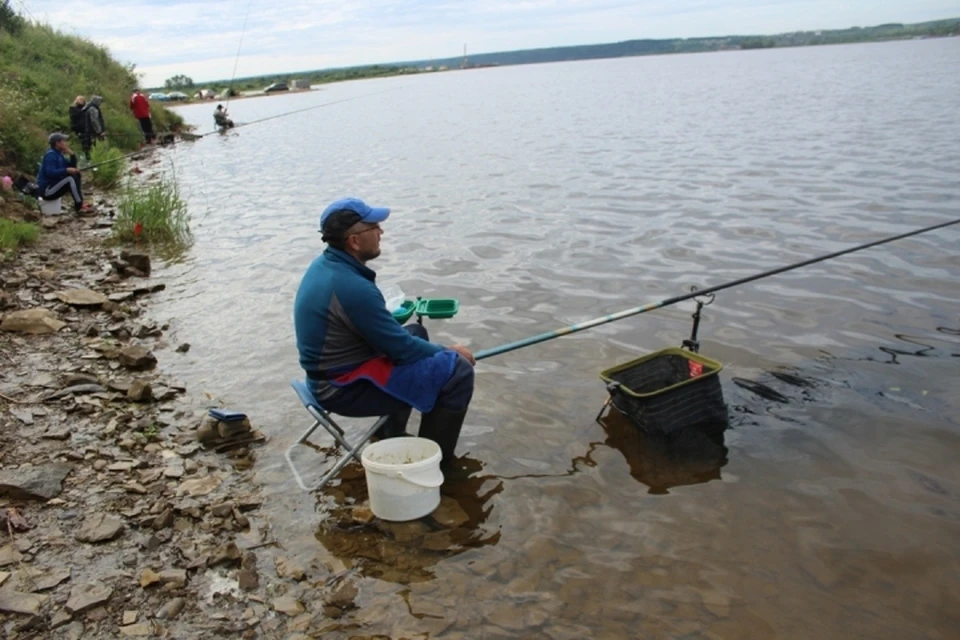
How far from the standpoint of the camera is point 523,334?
7820mm

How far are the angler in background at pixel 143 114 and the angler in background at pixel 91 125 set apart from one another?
675 centimetres

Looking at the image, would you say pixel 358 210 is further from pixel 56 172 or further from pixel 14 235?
pixel 56 172

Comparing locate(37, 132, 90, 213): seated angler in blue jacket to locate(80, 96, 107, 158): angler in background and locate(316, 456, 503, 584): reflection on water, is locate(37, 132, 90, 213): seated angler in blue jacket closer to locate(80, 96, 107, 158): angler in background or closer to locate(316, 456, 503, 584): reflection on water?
locate(80, 96, 107, 158): angler in background

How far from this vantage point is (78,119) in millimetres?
20109

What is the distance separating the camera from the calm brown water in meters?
3.96

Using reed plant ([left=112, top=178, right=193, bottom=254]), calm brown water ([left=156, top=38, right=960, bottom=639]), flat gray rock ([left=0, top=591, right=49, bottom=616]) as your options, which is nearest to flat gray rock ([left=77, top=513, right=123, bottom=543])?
flat gray rock ([left=0, top=591, right=49, bottom=616])

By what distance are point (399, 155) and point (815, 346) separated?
1853 cm

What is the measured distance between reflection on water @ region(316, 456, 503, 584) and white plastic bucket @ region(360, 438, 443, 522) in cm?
10

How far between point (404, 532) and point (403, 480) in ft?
1.25

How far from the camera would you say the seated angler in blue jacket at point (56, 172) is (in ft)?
42.7

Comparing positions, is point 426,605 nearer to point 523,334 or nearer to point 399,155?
point 523,334

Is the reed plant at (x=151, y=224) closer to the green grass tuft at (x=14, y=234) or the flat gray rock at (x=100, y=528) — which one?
the green grass tuft at (x=14, y=234)

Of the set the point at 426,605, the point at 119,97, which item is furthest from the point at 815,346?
the point at 119,97

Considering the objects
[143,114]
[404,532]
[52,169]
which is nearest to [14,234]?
[52,169]
